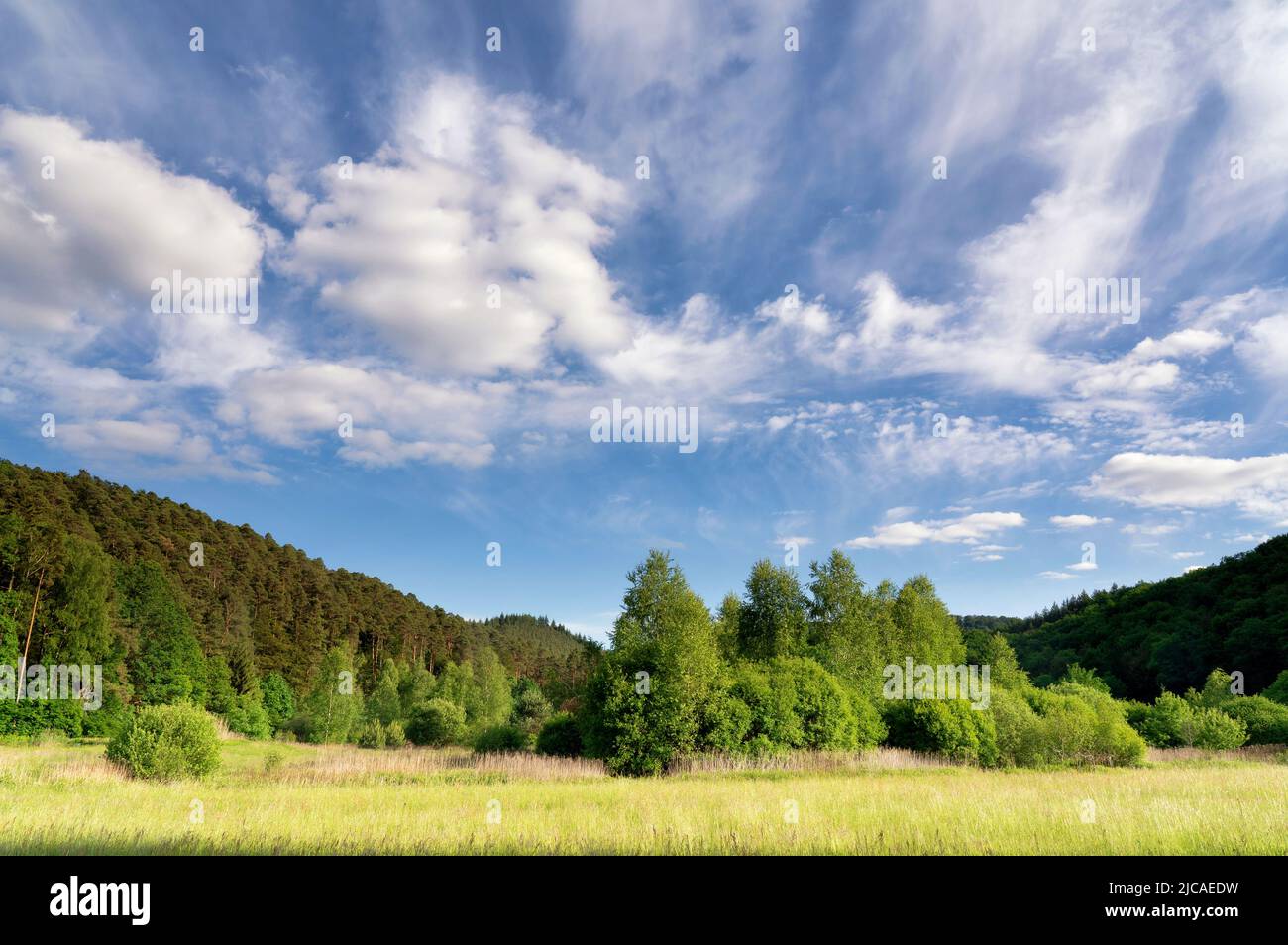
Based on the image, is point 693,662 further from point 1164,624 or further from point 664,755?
point 1164,624

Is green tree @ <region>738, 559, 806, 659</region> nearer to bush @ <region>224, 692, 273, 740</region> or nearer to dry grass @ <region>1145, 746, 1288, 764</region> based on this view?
dry grass @ <region>1145, 746, 1288, 764</region>

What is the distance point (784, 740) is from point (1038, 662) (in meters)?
108

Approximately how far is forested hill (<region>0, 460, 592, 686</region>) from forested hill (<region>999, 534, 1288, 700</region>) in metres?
84.5

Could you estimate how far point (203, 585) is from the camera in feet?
295

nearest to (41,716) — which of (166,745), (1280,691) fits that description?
(166,745)

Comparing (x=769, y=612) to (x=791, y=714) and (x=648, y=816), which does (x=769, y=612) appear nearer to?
(x=791, y=714)

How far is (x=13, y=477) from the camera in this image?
69.1 metres

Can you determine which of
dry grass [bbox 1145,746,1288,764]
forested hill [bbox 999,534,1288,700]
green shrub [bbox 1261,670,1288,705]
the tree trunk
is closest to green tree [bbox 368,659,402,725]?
the tree trunk

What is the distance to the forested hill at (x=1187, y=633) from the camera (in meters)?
88.9

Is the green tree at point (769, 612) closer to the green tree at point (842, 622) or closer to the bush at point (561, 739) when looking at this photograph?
the green tree at point (842, 622)

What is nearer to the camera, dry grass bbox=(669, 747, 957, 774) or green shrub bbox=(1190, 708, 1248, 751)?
dry grass bbox=(669, 747, 957, 774)

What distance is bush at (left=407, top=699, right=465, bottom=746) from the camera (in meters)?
69.3
